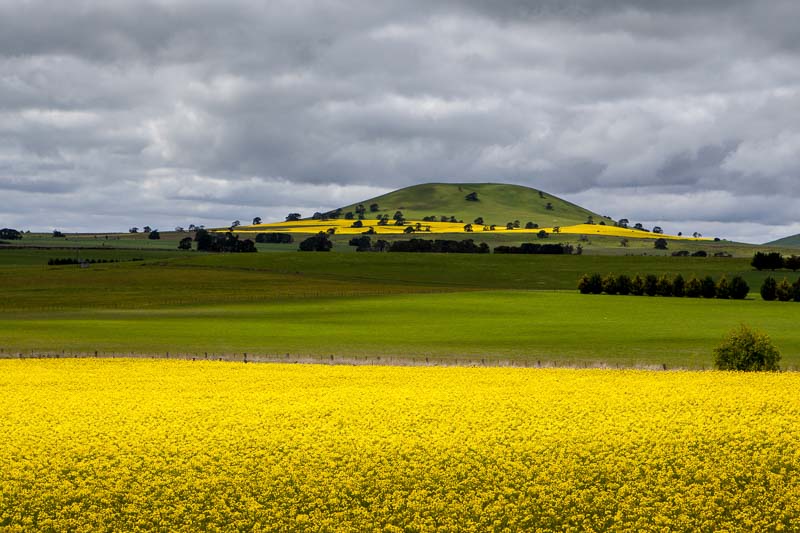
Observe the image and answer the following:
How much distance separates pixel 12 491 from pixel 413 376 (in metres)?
19.7

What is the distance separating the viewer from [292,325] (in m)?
73.2

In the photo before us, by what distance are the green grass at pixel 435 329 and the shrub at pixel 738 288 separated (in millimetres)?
8310

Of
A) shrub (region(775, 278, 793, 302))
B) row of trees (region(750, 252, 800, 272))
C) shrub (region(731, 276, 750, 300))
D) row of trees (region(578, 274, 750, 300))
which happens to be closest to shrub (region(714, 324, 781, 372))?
row of trees (region(578, 274, 750, 300))

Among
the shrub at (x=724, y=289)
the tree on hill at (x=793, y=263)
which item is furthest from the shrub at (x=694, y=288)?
the tree on hill at (x=793, y=263)

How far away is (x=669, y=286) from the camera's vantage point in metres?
116

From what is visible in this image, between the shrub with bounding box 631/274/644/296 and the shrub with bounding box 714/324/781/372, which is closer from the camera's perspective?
the shrub with bounding box 714/324/781/372

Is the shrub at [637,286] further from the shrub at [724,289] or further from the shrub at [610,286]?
the shrub at [724,289]

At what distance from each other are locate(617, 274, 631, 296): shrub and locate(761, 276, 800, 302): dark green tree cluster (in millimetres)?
17808

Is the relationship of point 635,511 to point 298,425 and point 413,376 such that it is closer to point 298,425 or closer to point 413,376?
point 298,425

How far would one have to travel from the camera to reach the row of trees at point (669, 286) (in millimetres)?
113125

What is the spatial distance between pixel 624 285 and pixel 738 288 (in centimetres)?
1534

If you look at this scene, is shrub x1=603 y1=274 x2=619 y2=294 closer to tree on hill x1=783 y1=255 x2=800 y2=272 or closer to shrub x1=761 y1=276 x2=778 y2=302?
shrub x1=761 y1=276 x2=778 y2=302

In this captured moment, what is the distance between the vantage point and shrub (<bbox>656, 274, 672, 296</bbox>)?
381 feet

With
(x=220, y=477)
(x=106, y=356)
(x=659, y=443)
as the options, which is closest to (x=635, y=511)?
(x=659, y=443)
